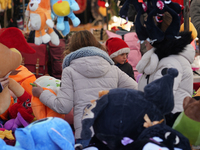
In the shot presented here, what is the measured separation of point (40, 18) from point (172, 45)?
1.50 metres

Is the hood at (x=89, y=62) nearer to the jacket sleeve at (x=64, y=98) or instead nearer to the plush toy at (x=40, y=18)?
the jacket sleeve at (x=64, y=98)

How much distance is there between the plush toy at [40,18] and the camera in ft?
8.73

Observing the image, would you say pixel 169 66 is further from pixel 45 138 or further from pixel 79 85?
pixel 45 138

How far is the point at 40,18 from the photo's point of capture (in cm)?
266

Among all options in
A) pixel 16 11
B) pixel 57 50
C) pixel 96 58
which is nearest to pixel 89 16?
pixel 16 11

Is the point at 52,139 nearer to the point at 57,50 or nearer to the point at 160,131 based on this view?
the point at 160,131

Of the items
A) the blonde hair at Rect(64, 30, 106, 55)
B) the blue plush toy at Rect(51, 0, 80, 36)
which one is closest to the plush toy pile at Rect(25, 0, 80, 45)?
the blue plush toy at Rect(51, 0, 80, 36)

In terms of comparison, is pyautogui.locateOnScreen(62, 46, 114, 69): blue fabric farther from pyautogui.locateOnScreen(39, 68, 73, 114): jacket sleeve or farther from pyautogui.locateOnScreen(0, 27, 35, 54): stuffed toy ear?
pyautogui.locateOnScreen(0, 27, 35, 54): stuffed toy ear

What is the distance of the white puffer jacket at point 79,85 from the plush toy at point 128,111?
0.74m

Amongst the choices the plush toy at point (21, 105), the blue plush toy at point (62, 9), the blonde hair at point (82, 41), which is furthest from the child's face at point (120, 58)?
the plush toy at point (21, 105)

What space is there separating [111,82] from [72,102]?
309 millimetres

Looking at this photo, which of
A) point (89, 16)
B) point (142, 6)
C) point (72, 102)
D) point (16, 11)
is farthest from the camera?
point (89, 16)

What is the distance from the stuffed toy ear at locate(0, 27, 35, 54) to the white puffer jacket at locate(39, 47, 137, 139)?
13.7 inches

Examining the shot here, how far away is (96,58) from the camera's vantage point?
6.07ft
